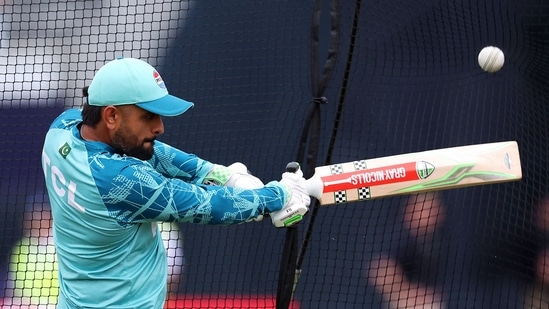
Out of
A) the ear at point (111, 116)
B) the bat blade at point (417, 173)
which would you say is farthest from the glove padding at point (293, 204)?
the ear at point (111, 116)

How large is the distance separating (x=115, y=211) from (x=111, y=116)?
0.27 metres

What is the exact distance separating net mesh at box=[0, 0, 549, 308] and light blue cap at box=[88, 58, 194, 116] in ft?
5.41

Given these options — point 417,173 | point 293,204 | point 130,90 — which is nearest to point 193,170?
point 293,204

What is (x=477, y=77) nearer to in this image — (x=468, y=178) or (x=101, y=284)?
(x=468, y=178)

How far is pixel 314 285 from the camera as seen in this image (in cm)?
448

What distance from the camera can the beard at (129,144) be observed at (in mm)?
2684

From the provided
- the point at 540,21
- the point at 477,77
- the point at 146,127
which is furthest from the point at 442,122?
the point at 146,127

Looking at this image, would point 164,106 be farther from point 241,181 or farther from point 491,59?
point 491,59

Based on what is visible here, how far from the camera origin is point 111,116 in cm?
267

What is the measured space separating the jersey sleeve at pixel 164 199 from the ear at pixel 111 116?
12 centimetres

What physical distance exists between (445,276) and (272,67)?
1292 millimetres

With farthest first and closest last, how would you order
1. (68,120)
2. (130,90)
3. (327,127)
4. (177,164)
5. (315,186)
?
1. (327,127)
2. (315,186)
3. (177,164)
4. (68,120)
5. (130,90)

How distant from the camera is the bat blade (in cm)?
336

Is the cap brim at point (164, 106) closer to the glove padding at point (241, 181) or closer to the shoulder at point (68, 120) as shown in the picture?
the shoulder at point (68, 120)
